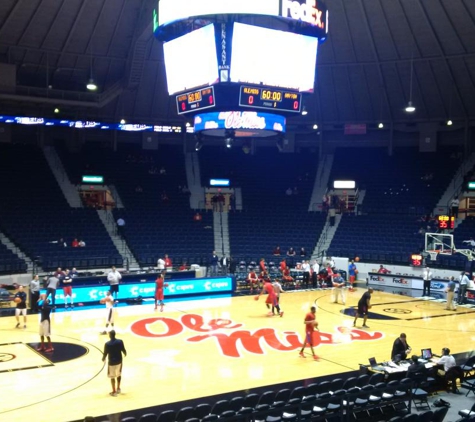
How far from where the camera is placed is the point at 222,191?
140ft

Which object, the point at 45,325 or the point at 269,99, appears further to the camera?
the point at 269,99

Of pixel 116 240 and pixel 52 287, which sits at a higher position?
pixel 116 240

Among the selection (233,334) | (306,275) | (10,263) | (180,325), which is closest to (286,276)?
(306,275)

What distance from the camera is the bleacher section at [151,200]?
116 feet

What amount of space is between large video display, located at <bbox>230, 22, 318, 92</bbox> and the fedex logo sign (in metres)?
1.03

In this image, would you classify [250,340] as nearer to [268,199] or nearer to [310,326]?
[310,326]

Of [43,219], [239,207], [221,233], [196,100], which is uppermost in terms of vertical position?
[196,100]

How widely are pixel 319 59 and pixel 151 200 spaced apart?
14.4 m

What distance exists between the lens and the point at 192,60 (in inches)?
867

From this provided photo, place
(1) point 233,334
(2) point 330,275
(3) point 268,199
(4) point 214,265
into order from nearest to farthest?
(1) point 233,334 → (2) point 330,275 → (4) point 214,265 → (3) point 268,199

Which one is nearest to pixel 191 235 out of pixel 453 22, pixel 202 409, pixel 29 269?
pixel 29 269

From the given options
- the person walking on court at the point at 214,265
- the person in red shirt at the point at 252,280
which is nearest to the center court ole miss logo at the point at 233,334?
the person in red shirt at the point at 252,280

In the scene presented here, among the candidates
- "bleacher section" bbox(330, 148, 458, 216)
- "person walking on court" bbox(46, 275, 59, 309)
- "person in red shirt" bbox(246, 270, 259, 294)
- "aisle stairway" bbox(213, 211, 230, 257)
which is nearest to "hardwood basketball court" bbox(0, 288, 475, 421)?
"person walking on court" bbox(46, 275, 59, 309)

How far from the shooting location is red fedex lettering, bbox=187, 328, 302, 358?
1844cm
